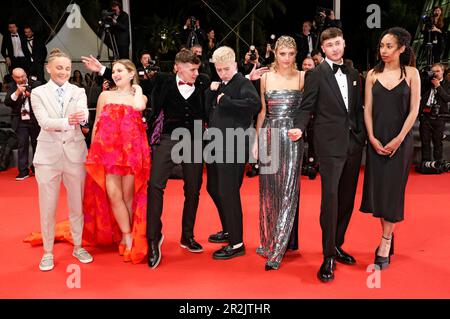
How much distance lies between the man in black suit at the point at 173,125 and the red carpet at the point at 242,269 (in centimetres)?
31

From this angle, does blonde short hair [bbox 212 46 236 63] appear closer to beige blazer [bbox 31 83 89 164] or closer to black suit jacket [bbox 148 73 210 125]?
black suit jacket [bbox 148 73 210 125]

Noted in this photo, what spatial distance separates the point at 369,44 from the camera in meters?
12.1

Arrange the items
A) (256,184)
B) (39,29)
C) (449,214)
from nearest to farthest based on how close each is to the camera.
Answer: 1. (449,214)
2. (256,184)
3. (39,29)

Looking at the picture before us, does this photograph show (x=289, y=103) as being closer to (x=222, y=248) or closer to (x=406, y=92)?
(x=406, y=92)

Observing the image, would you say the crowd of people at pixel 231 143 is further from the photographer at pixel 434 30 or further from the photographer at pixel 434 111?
the photographer at pixel 434 30

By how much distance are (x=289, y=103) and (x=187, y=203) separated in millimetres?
1124

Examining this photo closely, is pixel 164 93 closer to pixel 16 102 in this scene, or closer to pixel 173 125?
pixel 173 125

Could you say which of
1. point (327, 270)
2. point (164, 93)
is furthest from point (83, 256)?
point (327, 270)

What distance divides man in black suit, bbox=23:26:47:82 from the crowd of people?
18.1ft

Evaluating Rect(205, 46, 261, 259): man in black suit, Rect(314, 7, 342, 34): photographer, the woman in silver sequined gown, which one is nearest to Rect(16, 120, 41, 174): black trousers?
Rect(205, 46, 261, 259): man in black suit

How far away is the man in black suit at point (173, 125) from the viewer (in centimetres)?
350

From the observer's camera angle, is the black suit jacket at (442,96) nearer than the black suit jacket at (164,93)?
No

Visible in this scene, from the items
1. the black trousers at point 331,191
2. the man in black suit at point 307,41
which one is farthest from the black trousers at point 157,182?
the man in black suit at point 307,41

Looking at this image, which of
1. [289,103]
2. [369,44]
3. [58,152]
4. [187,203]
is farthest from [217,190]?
[369,44]
